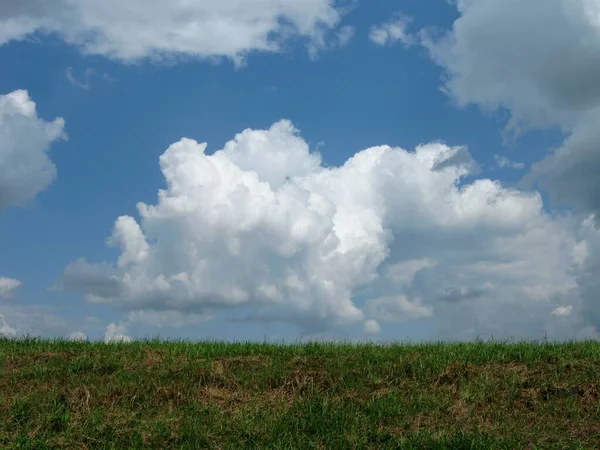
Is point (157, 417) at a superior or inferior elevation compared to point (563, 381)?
inferior

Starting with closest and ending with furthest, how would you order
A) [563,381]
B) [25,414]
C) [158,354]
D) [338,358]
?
[25,414] < [563,381] < [338,358] < [158,354]

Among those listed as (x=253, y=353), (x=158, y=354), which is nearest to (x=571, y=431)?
(x=253, y=353)

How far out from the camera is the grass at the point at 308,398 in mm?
11656

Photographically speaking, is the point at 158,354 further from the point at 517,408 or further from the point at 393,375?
the point at 517,408

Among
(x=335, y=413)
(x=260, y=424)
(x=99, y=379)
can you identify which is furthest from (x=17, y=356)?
(x=335, y=413)

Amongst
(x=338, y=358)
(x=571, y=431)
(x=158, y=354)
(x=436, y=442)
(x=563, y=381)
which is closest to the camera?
(x=436, y=442)

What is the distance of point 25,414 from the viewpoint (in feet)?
42.7

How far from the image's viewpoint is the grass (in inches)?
459

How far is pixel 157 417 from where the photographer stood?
12656mm

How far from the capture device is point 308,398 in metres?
13.2

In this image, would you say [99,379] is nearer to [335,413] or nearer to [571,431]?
[335,413]

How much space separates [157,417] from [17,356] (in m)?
6.29

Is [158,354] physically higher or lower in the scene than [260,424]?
higher

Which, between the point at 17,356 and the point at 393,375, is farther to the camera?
the point at 17,356
